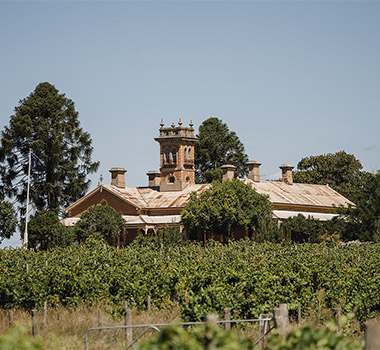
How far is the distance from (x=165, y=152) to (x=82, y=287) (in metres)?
48.3

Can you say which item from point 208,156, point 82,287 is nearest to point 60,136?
point 208,156

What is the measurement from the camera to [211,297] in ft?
63.3

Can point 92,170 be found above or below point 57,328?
above

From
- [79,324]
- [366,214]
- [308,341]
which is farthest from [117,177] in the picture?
[308,341]

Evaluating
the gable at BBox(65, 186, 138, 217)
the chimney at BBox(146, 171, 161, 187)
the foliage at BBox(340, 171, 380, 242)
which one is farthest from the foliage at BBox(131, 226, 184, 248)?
the chimney at BBox(146, 171, 161, 187)

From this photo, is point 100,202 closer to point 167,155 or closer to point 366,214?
point 167,155

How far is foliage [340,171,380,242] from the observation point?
50.6 m

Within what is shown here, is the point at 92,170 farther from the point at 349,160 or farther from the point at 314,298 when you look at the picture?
the point at 314,298

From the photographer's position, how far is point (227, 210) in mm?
57469

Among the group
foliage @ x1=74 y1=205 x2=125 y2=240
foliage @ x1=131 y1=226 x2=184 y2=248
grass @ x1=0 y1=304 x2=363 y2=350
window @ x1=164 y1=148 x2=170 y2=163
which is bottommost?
grass @ x1=0 y1=304 x2=363 y2=350

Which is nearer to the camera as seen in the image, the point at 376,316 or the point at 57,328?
the point at 57,328

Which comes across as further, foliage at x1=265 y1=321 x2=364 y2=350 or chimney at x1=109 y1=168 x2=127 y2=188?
chimney at x1=109 y1=168 x2=127 y2=188

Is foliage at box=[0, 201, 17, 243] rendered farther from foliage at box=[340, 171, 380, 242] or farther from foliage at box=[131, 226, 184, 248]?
foliage at box=[340, 171, 380, 242]

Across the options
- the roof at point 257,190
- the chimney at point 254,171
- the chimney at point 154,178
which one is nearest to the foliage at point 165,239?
the roof at point 257,190
